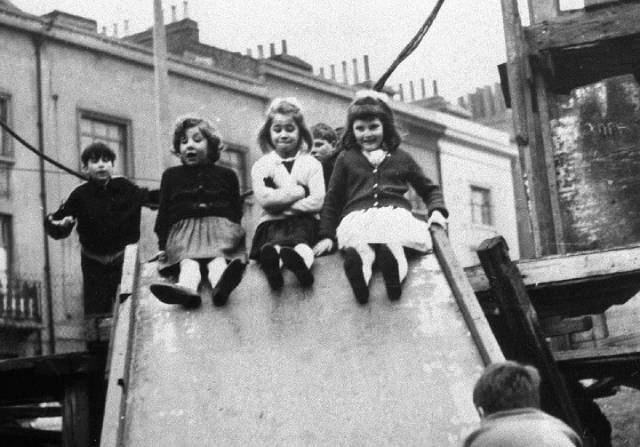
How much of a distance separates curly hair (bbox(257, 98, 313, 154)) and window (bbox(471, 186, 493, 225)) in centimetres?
2848

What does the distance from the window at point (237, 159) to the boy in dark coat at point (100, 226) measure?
1908 cm

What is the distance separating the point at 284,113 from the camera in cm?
737

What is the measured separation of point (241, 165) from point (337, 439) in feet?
75.9

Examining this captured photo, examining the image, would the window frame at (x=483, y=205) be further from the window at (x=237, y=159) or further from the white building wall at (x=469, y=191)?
the window at (x=237, y=159)

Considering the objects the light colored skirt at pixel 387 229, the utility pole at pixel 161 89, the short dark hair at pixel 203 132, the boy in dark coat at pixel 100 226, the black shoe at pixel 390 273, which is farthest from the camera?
the utility pole at pixel 161 89

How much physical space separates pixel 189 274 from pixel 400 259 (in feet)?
4.10

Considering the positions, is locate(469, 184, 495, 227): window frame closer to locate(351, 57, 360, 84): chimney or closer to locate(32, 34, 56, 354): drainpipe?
locate(351, 57, 360, 84): chimney

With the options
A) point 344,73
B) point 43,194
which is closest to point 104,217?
point 43,194

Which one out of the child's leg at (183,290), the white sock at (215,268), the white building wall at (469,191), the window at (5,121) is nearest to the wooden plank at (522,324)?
the white sock at (215,268)

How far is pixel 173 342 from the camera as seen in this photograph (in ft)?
21.0

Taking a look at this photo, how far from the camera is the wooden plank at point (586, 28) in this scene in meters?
12.2

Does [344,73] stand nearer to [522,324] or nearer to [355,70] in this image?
[355,70]

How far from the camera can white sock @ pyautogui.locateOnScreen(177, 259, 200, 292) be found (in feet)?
22.2

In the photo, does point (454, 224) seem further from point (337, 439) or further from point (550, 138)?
point (337, 439)
